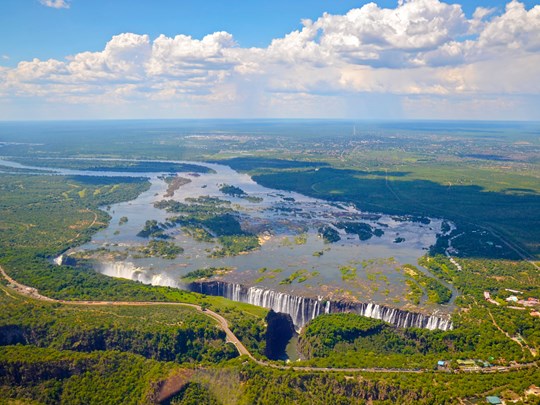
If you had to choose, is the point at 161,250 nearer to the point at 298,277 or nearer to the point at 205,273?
the point at 205,273

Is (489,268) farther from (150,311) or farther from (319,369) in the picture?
(150,311)

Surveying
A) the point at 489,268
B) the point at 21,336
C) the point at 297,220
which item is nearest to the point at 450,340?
the point at 489,268

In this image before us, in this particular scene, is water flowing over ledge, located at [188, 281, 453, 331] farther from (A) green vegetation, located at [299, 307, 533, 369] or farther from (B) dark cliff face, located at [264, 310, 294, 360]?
(A) green vegetation, located at [299, 307, 533, 369]

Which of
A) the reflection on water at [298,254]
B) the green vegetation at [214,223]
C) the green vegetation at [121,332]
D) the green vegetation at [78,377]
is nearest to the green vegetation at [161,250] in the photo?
the reflection on water at [298,254]

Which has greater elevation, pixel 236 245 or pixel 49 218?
pixel 236 245

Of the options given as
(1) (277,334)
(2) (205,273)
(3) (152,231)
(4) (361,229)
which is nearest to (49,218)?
(3) (152,231)
